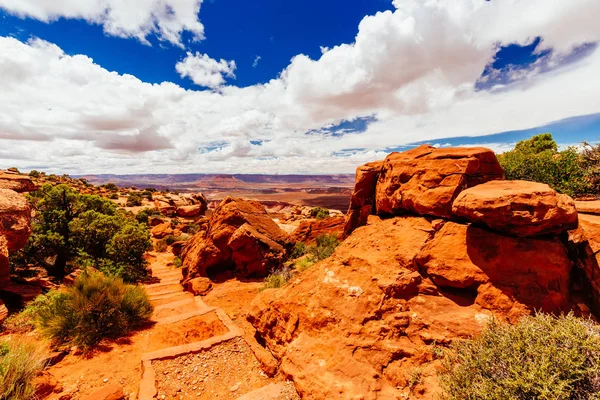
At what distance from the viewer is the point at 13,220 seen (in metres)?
8.23

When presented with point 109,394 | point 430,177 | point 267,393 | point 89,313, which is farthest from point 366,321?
point 89,313

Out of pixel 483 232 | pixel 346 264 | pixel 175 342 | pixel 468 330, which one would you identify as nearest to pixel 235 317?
pixel 175 342

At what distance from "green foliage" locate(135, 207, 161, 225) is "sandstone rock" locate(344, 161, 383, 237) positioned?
88.6 feet

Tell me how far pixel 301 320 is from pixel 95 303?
5.58 m

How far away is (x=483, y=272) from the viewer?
494 centimetres

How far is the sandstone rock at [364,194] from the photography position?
27.9 ft

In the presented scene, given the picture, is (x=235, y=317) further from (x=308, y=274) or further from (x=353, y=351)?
(x=353, y=351)

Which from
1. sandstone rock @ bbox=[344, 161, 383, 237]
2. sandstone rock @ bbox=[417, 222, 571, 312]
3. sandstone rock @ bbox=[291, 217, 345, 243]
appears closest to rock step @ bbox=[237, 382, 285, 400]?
sandstone rock @ bbox=[417, 222, 571, 312]

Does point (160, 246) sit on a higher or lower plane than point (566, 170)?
lower

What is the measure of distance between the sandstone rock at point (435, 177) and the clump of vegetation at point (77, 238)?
41.2 feet

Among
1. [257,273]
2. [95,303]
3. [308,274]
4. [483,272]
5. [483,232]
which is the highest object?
[483,232]

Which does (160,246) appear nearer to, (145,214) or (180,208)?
(145,214)

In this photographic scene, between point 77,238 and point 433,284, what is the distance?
14.8 m

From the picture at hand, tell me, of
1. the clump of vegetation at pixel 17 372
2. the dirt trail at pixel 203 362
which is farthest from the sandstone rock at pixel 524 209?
the clump of vegetation at pixel 17 372
